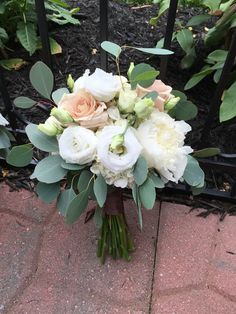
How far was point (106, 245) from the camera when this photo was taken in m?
1.45

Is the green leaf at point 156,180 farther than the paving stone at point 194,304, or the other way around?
the paving stone at point 194,304

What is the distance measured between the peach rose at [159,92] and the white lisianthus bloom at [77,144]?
0.56 feet

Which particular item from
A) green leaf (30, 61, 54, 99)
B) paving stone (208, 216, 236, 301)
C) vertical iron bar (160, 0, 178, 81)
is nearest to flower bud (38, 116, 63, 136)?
green leaf (30, 61, 54, 99)

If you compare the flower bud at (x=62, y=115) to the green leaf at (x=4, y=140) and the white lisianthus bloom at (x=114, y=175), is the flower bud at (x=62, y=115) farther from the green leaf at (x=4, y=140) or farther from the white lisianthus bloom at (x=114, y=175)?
the green leaf at (x=4, y=140)

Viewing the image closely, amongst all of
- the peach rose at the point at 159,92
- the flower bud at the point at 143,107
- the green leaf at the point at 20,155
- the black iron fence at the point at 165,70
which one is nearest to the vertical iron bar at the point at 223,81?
the black iron fence at the point at 165,70

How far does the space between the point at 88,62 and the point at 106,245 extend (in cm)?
102

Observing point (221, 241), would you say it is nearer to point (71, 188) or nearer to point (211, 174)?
point (211, 174)

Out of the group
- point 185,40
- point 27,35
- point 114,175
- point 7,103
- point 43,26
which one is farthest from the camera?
point 27,35

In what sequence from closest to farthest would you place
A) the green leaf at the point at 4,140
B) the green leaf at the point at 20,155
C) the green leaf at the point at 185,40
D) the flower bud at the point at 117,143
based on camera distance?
the flower bud at the point at 117,143, the green leaf at the point at 20,155, the green leaf at the point at 4,140, the green leaf at the point at 185,40

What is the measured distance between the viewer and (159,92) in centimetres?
109

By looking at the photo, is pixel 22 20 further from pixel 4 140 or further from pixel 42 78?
pixel 42 78

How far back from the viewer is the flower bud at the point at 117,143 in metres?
0.94

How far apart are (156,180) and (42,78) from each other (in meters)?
0.42


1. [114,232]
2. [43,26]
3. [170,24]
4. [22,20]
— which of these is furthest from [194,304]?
[22,20]
